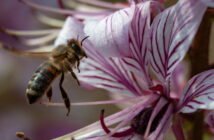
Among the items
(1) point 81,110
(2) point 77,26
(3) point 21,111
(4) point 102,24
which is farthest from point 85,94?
(4) point 102,24

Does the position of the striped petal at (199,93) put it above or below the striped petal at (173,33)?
below

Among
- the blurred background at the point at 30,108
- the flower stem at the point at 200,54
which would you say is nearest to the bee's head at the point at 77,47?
the flower stem at the point at 200,54

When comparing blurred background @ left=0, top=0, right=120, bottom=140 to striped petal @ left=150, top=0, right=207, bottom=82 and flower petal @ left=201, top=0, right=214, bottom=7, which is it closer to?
striped petal @ left=150, top=0, right=207, bottom=82

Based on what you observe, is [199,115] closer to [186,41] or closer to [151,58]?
[151,58]

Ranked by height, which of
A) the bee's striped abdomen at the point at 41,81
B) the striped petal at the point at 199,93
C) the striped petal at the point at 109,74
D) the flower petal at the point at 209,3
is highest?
the flower petal at the point at 209,3

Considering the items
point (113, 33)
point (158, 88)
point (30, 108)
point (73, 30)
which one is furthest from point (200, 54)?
point (30, 108)

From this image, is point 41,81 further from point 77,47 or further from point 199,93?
point 199,93

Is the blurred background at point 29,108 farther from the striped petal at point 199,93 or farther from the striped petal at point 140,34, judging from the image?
the striped petal at point 199,93

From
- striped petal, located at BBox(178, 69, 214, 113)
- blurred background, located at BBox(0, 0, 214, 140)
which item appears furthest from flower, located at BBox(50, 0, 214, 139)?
blurred background, located at BBox(0, 0, 214, 140)
